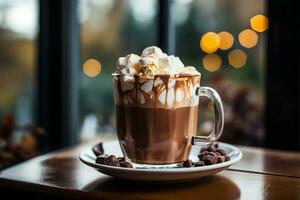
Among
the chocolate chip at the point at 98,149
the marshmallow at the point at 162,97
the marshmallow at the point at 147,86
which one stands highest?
the marshmallow at the point at 147,86

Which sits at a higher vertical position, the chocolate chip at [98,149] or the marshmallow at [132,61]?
the marshmallow at [132,61]

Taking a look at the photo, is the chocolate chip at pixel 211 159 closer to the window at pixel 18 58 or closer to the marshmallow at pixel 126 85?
the marshmallow at pixel 126 85

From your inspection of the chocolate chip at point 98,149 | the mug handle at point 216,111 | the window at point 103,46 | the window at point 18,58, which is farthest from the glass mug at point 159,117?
the window at point 18,58

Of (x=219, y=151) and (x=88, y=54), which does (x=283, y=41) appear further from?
(x=88, y=54)

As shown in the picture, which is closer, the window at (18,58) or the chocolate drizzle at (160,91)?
the chocolate drizzle at (160,91)

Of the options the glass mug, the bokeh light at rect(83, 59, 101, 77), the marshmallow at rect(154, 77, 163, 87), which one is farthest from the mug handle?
the bokeh light at rect(83, 59, 101, 77)

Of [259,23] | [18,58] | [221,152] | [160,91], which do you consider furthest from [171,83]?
[18,58]
